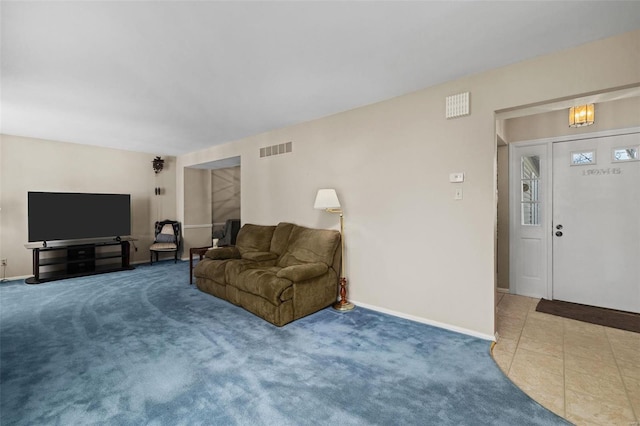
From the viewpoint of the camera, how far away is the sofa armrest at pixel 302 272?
3.19 metres

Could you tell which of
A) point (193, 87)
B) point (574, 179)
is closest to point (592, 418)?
point (574, 179)

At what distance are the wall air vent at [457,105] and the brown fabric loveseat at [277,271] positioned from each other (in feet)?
6.02

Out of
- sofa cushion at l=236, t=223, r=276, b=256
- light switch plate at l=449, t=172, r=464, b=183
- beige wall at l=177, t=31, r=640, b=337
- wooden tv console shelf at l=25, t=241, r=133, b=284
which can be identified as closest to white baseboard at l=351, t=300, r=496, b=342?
beige wall at l=177, t=31, r=640, b=337

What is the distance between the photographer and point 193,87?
10.2 feet

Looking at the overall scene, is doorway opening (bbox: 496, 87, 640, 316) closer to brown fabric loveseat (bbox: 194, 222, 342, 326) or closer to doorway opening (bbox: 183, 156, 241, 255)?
brown fabric loveseat (bbox: 194, 222, 342, 326)

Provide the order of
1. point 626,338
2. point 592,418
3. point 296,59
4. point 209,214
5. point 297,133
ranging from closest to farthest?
point 592,418 → point 296,59 → point 626,338 → point 297,133 → point 209,214

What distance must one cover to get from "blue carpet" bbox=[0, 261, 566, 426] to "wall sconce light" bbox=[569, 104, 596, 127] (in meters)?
2.77

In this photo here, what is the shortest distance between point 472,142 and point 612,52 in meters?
1.08

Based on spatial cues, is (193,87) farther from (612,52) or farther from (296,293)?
(612,52)

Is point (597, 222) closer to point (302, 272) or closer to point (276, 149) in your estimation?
point (302, 272)

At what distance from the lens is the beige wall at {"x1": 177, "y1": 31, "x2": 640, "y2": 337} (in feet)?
8.12

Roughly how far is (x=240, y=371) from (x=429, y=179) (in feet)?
8.12

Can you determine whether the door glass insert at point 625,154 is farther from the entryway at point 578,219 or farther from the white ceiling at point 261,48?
the white ceiling at point 261,48

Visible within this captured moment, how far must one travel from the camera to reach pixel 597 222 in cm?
358
